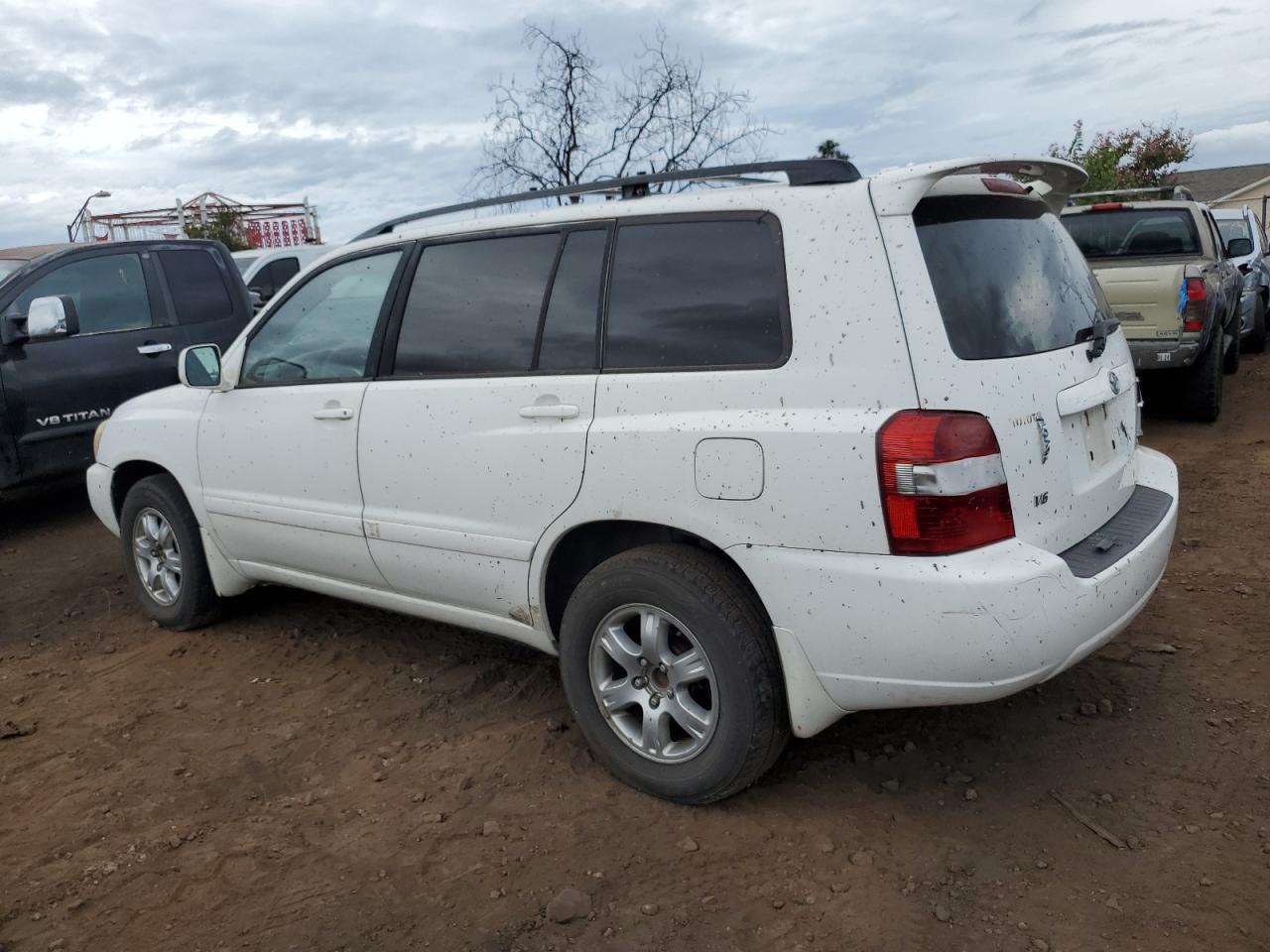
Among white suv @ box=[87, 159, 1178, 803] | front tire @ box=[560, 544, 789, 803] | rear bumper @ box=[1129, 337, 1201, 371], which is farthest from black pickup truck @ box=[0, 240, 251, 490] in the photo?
rear bumper @ box=[1129, 337, 1201, 371]

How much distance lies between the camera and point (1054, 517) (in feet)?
9.31

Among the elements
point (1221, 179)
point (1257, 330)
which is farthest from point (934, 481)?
point (1221, 179)

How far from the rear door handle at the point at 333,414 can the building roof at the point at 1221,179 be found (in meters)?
55.4

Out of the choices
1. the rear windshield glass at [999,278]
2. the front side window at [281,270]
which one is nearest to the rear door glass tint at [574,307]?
the rear windshield glass at [999,278]

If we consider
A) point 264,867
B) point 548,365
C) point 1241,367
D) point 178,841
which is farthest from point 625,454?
point 1241,367

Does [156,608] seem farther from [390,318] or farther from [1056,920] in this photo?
[1056,920]

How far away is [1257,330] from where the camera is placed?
12.9 metres

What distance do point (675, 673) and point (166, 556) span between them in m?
2.93

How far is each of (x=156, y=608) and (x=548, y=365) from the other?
9.02ft

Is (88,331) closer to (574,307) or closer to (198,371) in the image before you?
(198,371)

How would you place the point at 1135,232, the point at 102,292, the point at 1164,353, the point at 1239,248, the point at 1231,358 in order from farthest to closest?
the point at 1231,358, the point at 1239,248, the point at 1135,232, the point at 1164,353, the point at 102,292

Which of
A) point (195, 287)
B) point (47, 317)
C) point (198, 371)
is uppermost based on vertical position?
point (195, 287)

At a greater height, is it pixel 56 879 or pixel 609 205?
pixel 609 205

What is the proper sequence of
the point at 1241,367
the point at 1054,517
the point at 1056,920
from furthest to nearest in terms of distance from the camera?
the point at 1241,367 → the point at 1054,517 → the point at 1056,920
